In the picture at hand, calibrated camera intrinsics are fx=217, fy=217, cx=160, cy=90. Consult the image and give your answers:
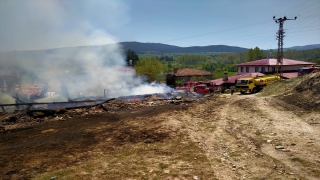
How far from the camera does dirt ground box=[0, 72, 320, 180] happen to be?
7.25 meters

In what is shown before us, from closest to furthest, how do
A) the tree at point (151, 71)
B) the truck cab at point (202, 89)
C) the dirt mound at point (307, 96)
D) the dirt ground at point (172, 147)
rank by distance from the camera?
the dirt ground at point (172, 147)
the dirt mound at point (307, 96)
the truck cab at point (202, 89)
the tree at point (151, 71)

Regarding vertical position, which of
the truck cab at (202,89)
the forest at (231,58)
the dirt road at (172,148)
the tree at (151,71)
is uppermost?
the forest at (231,58)

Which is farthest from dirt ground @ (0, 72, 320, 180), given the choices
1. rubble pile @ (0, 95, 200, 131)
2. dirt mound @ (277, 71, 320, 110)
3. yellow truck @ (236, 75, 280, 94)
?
yellow truck @ (236, 75, 280, 94)

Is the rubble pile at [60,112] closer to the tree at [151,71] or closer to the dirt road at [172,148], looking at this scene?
the dirt road at [172,148]

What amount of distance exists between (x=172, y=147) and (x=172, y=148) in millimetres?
126

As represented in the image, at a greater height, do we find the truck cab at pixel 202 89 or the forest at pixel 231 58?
the forest at pixel 231 58

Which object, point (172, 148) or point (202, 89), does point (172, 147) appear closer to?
point (172, 148)

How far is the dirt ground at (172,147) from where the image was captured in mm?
7246

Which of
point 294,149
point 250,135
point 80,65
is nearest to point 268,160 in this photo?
point 294,149

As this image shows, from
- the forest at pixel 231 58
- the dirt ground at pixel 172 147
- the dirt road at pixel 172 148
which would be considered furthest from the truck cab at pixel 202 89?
the forest at pixel 231 58

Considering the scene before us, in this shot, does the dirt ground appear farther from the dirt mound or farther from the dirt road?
the dirt mound

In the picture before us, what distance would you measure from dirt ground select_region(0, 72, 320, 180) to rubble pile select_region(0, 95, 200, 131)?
173cm

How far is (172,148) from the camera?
9547 mm

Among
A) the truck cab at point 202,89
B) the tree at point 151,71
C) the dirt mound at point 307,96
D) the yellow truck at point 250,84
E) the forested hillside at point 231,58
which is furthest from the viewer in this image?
the forested hillside at point 231,58
